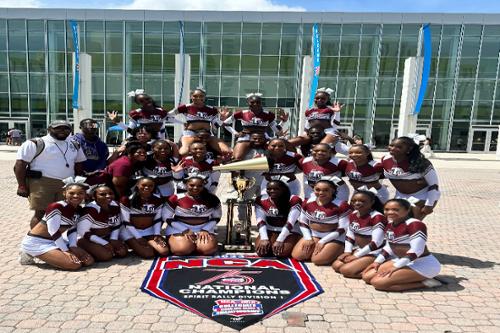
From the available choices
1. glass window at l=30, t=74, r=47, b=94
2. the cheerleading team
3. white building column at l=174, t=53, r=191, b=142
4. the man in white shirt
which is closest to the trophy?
the cheerleading team

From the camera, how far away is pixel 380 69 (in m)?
27.5

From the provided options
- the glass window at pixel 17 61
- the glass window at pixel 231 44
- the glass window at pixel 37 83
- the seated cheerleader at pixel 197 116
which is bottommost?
the seated cheerleader at pixel 197 116

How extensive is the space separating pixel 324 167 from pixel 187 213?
222cm

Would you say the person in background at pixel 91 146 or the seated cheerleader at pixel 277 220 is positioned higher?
the person in background at pixel 91 146

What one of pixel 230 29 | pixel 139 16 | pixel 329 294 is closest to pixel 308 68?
pixel 230 29

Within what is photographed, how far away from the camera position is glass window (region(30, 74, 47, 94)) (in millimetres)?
27750

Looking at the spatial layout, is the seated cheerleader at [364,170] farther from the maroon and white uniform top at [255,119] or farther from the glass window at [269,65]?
the glass window at [269,65]

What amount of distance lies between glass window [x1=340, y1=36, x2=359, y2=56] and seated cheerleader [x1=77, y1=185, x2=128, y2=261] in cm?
2512

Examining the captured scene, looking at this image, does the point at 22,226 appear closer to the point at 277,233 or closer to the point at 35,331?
the point at 35,331

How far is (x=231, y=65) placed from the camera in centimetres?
2758

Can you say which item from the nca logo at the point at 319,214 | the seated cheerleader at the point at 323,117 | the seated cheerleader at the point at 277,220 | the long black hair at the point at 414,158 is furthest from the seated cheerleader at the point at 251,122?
the long black hair at the point at 414,158

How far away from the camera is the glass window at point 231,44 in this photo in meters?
27.2

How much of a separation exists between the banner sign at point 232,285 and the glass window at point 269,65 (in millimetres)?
23474

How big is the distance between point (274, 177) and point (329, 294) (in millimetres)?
2119
